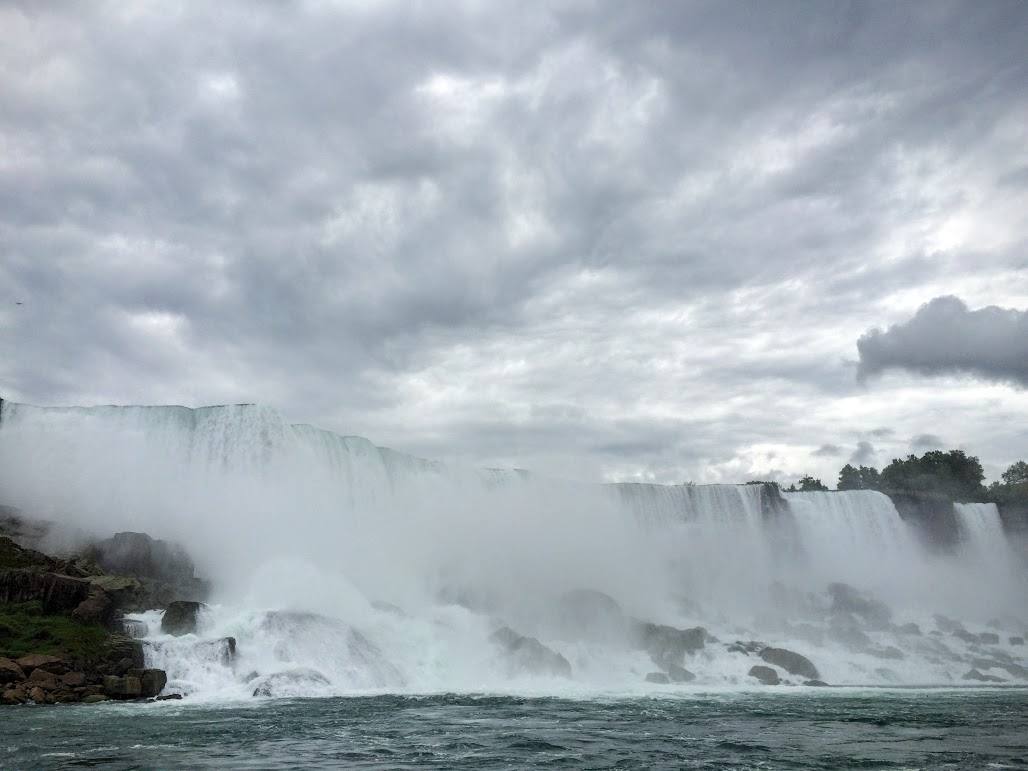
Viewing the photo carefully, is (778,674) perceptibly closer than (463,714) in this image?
No

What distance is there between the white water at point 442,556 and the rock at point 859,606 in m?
1.01

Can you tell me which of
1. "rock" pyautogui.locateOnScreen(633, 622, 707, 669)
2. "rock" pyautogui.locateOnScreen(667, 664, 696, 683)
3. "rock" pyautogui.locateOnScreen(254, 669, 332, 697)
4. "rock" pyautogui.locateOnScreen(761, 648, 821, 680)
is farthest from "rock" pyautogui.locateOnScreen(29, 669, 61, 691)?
"rock" pyautogui.locateOnScreen(761, 648, 821, 680)

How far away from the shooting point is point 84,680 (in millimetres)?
26328

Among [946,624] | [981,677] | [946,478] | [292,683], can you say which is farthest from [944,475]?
[292,683]

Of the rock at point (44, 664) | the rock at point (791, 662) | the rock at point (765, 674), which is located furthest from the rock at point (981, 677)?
the rock at point (44, 664)

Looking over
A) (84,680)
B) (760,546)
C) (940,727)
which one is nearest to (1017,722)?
(940,727)

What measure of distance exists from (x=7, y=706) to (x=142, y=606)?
9705 millimetres

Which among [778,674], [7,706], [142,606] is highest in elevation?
[142,606]

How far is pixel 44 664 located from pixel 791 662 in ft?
116

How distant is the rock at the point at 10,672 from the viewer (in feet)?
83.8

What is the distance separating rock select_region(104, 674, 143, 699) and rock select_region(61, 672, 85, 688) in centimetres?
77

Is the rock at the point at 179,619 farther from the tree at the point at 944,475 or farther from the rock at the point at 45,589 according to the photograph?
the tree at the point at 944,475

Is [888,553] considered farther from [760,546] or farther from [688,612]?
[688,612]

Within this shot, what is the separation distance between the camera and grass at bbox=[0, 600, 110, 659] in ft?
90.7
